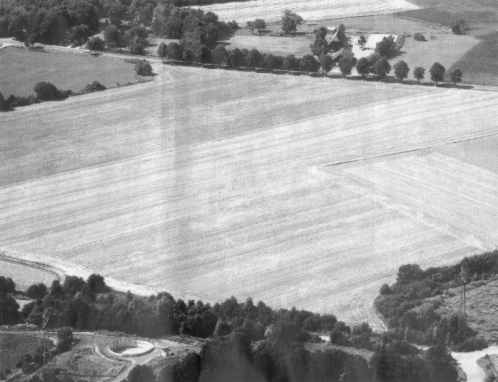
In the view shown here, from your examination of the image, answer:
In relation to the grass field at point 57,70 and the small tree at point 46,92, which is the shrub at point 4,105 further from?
the grass field at point 57,70

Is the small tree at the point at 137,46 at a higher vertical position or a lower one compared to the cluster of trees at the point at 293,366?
higher

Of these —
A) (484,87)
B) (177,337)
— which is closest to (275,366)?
(177,337)

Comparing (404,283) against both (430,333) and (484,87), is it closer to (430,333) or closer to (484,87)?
(430,333)

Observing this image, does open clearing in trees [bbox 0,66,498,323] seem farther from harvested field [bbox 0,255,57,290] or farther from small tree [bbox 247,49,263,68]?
small tree [bbox 247,49,263,68]

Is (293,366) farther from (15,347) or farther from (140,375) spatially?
(15,347)

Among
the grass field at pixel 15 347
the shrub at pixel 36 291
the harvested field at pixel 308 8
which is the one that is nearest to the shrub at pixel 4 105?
the harvested field at pixel 308 8

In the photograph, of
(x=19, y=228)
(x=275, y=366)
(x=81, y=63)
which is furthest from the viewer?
(x=81, y=63)

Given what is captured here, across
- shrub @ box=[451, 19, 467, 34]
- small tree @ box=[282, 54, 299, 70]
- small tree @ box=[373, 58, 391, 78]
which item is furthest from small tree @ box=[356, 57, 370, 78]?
shrub @ box=[451, 19, 467, 34]
